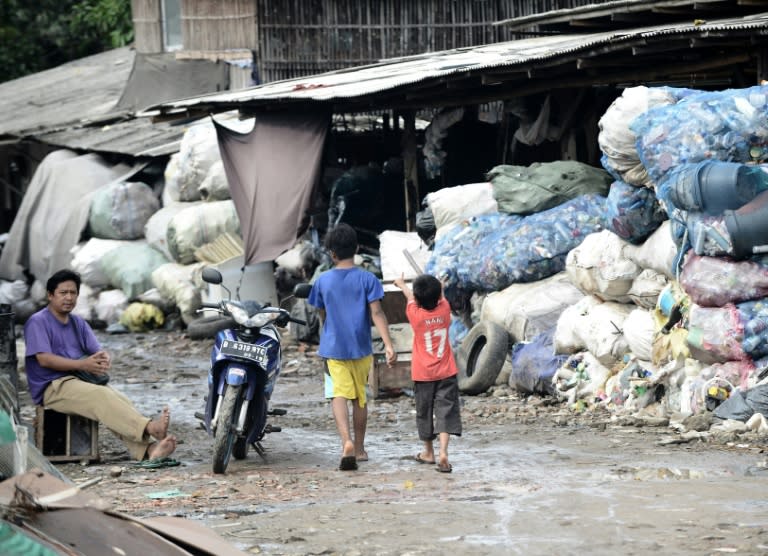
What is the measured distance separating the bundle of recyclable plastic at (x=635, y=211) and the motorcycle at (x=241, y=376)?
9.13ft

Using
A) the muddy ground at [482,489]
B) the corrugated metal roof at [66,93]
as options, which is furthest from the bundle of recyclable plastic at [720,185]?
the corrugated metal roof at [66,93]

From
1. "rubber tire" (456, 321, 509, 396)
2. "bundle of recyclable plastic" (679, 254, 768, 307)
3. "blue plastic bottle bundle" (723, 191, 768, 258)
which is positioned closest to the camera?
"blue plastic bottle bundle" (723, 191, 768, 258)

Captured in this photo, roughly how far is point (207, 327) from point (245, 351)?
8.17 m

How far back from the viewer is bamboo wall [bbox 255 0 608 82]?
20.8m

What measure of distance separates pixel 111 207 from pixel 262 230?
4.25m

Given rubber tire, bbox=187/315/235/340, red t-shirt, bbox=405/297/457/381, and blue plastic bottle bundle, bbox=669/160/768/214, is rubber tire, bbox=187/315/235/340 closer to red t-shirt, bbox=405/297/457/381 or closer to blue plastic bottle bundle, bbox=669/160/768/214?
red t-shirt, bbox=405/297/457/381

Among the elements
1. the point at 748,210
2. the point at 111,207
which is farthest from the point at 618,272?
the point at 111,207

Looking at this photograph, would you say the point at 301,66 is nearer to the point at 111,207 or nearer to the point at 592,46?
the point at 111,207

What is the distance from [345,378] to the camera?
7.91 meters

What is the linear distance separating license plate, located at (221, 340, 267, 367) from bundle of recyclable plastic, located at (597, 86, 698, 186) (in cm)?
306

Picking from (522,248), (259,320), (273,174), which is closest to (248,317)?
(259,320)

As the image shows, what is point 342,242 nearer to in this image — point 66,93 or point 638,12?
point 638,12

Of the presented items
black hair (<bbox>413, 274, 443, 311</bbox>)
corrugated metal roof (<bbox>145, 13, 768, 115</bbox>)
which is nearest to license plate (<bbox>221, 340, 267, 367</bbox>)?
black hair (<bbox>413, 274, 443, 311</bbox>)

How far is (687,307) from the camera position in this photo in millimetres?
8789
